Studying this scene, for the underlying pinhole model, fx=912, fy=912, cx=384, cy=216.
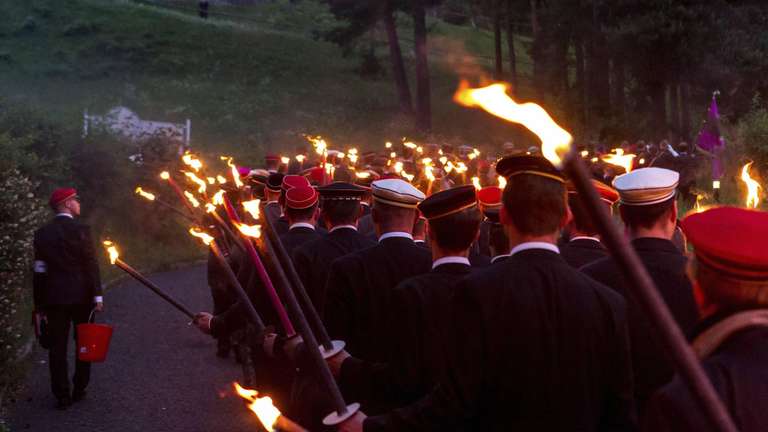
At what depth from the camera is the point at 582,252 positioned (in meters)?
5.12

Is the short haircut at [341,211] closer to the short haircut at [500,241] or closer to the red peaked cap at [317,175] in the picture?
the short haircut at [500,241]

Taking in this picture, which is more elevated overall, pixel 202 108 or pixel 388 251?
pixel 388 251

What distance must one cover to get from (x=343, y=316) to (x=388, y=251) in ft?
1.33

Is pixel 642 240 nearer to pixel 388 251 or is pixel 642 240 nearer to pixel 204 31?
pixel 388 251

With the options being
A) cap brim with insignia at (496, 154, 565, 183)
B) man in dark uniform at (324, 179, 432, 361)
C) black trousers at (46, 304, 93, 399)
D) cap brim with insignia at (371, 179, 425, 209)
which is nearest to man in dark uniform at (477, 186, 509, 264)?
cap brim with insignia at (371, 179, 425, 209)

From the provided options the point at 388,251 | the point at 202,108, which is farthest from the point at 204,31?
the point at 388,251

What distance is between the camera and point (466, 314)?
3.04 metres

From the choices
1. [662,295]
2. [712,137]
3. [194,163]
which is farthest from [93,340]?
[712,137]

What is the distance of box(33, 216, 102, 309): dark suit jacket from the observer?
907cm

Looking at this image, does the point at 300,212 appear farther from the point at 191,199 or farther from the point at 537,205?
the point at 537,205

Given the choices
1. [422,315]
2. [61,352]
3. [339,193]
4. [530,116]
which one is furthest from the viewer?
[61,352]

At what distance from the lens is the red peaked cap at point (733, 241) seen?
85.4 inches

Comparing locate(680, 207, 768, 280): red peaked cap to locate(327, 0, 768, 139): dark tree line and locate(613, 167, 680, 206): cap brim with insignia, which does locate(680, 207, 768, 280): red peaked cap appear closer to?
locate(613, 167, 680, 206): cap brim with insignia

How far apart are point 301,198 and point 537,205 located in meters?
3.51
